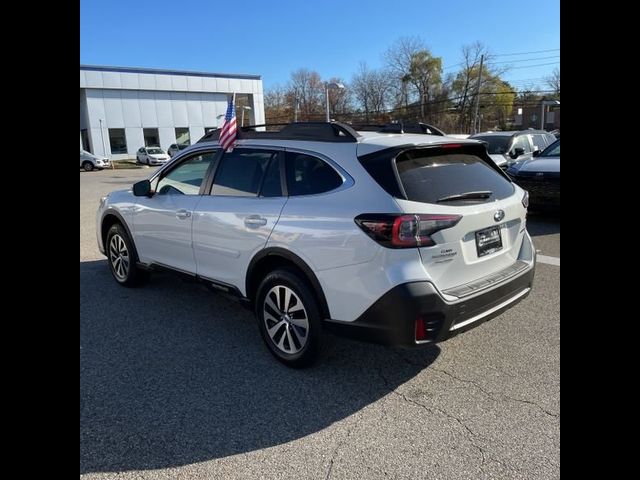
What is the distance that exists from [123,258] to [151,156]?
35.9 m

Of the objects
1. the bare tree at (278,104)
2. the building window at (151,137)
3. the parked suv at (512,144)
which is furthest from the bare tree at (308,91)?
the parked suv at (512,144)

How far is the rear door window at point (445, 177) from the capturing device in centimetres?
301

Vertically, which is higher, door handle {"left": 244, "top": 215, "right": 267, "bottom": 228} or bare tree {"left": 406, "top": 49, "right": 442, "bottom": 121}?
bare tree {"left": 406, "top": 49, "right": 442, "bottom": 121}

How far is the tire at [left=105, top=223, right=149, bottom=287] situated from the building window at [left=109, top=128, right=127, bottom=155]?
4189cm

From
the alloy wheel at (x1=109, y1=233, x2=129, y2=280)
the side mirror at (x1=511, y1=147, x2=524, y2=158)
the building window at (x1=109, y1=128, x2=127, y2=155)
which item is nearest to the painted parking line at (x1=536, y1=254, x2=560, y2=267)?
the alloy wheel at (x1=109, y1=233, x2=129, y2=280)

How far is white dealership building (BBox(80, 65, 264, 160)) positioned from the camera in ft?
137

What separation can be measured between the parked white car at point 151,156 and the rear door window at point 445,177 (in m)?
37.7

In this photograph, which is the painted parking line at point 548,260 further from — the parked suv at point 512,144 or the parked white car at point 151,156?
the parked white car at point 151,156

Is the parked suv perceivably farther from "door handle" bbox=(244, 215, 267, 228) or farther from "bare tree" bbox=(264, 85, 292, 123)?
"bare tree" bbox=(264, 85, 292, 123)

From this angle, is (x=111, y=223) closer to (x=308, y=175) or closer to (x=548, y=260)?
(x=308, y=175)

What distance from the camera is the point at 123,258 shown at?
17.7 feet
